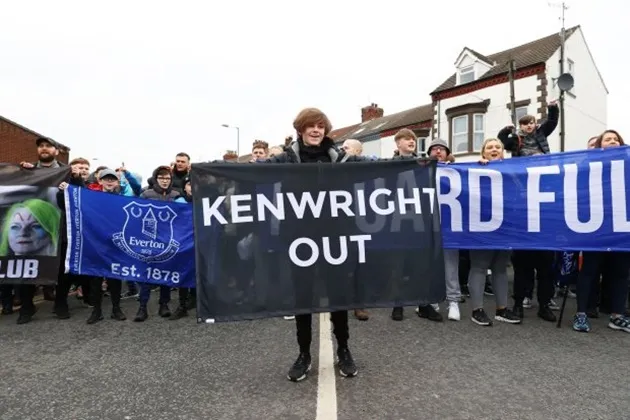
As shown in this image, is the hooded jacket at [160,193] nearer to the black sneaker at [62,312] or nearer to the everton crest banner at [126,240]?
the everton crest banner at [126,240]

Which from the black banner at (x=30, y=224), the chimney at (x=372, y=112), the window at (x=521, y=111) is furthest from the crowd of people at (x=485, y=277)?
the chimney at (x=372, y=112)

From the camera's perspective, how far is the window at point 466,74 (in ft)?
75.6

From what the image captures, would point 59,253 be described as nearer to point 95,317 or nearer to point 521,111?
point 95,317

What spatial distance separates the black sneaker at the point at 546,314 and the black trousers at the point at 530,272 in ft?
0.19

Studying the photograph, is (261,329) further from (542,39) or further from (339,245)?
(542,39)

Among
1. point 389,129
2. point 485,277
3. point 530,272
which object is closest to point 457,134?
A: point 389,129

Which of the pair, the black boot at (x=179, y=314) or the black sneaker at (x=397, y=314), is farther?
the black boot at (x=179, y=314)

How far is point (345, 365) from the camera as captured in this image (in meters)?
3.14

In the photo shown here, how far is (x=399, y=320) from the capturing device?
4.62m

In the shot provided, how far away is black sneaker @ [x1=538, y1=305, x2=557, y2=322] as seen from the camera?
4.63 metres

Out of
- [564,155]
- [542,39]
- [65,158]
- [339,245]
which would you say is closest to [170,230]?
[339,245]

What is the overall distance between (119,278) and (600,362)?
4680 millimetres

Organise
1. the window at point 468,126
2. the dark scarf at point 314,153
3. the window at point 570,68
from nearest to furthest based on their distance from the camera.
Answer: the dark scarf at point 314,153
the window at point 570,68
the window at point 468,126

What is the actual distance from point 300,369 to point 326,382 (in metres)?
0.20
